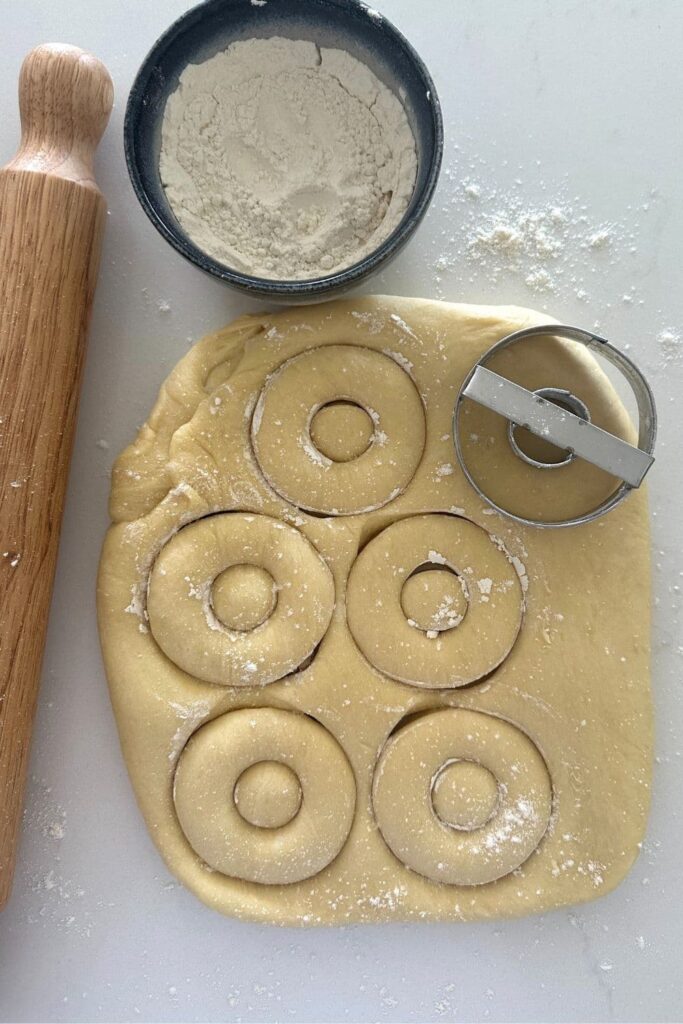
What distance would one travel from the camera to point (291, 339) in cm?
106

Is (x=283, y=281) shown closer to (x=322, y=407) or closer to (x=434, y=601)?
(x=322, y=407)

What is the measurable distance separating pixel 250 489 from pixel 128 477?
0.17 meters

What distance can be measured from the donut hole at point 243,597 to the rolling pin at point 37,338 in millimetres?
245

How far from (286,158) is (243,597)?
60cm

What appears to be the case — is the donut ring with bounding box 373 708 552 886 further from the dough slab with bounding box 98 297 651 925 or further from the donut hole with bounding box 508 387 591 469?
the donut hole with bounding box 508 387 591 469

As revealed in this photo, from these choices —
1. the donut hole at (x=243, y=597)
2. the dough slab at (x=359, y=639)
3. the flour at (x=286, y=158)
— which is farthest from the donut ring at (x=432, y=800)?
the flour at (x=286, y=158)

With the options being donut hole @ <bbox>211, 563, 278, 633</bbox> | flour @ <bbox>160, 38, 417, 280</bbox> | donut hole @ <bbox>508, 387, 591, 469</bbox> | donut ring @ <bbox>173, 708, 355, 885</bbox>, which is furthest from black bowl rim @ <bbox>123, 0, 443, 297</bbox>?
donut ring @ <bbox>173, 708, 355, 885</bbox>

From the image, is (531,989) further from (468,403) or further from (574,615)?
(468,403)

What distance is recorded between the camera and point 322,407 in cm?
107

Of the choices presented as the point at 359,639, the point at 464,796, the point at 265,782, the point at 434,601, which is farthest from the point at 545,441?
the point at 265,782

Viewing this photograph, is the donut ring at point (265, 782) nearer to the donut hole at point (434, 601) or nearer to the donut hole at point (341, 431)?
the donut hole at point (434, 601)

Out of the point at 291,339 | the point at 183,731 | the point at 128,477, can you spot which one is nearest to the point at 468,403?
the point at 291,339

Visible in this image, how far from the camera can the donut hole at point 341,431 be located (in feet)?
3.45

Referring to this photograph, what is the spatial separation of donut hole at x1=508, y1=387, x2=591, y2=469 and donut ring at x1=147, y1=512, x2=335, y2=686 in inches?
13.1
